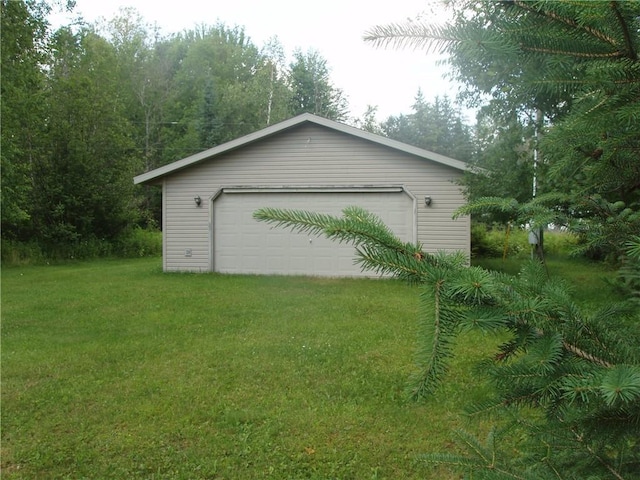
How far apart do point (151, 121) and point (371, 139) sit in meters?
21.2

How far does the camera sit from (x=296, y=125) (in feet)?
37.5

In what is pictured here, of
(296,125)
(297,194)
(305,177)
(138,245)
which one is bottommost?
(138,245)

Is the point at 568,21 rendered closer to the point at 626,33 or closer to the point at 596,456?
the point at 626,33

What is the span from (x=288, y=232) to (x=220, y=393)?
788cm

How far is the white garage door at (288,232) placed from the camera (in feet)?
37.2

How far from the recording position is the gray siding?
11.1 metres

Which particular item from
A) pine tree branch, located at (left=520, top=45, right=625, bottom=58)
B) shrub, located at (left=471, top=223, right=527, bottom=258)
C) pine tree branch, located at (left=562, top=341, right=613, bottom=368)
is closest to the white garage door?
shrub, located at (left=471, top=223, right=527, bottom=258)

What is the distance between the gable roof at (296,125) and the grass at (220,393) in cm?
452

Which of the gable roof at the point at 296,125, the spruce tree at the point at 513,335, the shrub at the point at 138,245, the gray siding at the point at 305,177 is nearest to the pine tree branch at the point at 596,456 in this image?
the spruce tree at the point at 513,335

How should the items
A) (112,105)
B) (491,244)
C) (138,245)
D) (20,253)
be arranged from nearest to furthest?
(20,253), (491,244), (138,245), (112,105)

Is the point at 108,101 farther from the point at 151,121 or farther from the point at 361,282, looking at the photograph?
the point at 361,282

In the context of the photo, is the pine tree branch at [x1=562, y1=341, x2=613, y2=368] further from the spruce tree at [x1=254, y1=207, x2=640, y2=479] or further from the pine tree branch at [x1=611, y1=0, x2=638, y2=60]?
the pine tree branch at [x1=611, y1=0, x2=638, y2=60]

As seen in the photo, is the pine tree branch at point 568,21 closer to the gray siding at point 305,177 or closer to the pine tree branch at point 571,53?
the pine tree branch at point 571,53

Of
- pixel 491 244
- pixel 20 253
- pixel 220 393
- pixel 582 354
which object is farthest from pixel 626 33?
pixel 20 253
